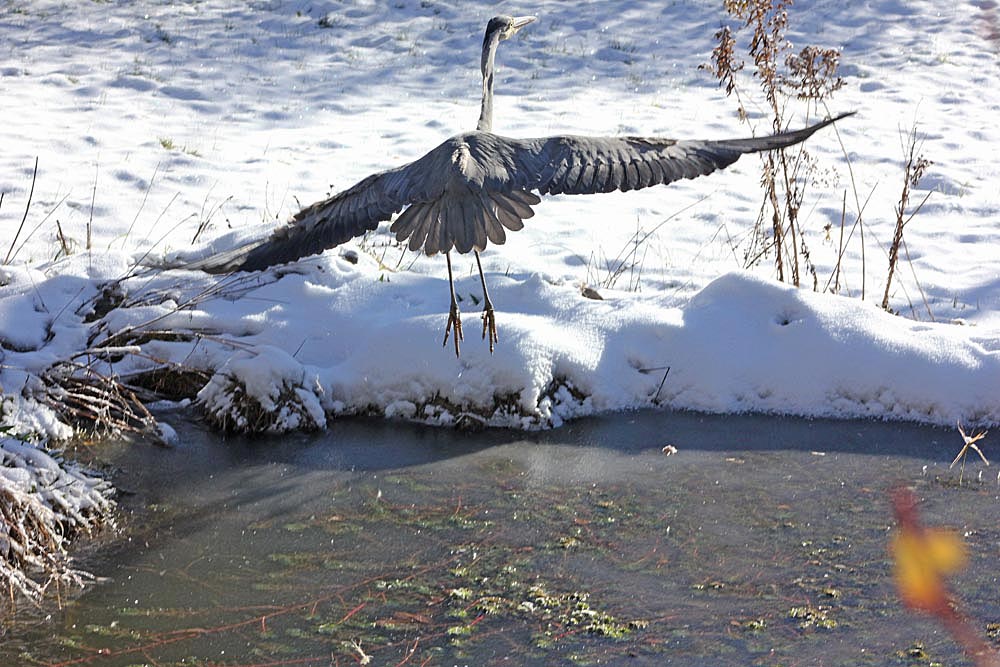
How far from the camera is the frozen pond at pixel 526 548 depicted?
300cm

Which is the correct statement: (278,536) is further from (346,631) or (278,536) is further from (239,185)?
(239,185)

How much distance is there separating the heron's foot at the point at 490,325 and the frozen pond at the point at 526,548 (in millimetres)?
453

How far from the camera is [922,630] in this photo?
307cm

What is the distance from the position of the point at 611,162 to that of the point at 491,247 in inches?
101

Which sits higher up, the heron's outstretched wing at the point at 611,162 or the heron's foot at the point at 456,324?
the heron's outstretched wing at the point at 611,162

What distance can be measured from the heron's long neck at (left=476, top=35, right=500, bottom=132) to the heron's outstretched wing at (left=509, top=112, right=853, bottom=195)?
0.70 metres

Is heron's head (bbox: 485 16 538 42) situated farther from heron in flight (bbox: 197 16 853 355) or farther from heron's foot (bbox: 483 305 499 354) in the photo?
heron's foot (bbox: 483 305 499 354)

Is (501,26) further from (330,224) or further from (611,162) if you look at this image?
(330,224)

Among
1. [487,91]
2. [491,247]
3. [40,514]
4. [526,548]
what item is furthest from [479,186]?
[491,247]

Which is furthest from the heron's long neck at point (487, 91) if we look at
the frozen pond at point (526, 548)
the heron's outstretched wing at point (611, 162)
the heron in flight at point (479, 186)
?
the frozen pond at point (526, 548)

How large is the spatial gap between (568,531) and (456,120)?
6463 millimetres

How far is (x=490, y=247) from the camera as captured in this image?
22.3 feet

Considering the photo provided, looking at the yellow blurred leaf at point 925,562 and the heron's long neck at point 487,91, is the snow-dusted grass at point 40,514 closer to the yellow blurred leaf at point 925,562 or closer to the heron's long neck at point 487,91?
the heron's long neck at point 487,91

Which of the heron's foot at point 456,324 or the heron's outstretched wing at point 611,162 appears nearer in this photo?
the heron's outstretched wing at point 611,162
